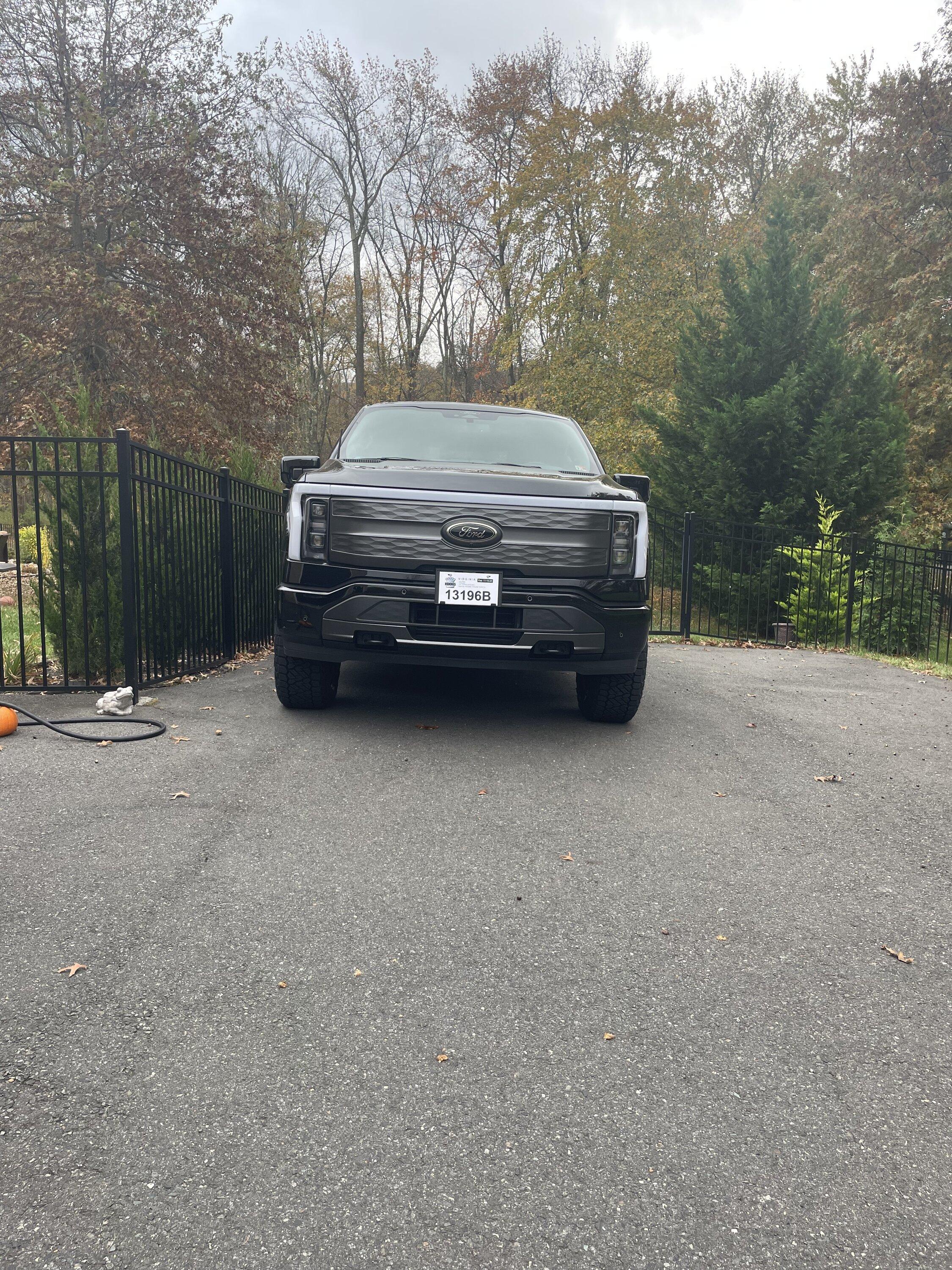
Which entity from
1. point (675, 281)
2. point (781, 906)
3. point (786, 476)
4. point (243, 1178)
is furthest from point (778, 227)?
point (243, 1178)

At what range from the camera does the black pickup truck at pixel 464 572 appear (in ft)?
17.3

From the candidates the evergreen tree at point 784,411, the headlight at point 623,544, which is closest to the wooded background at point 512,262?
the evergreen tree at point 784,411

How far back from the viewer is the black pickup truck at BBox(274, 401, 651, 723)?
17.3 feet

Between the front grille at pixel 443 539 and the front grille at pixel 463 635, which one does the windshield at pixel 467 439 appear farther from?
the front grille at pixel 463 635

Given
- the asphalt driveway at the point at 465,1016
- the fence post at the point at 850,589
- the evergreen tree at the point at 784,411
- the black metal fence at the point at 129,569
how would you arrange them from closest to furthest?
1. the asphalt driveway at the point at 465,1016
2. the black metal fence at the point at 129,569
3. the fence post at the point at 850,589
4. the evergreen tree at the point at 784,411

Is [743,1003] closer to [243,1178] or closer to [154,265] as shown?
[243,1178]

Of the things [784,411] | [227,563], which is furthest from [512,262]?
[227,563]

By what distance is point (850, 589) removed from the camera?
1287 centimetres

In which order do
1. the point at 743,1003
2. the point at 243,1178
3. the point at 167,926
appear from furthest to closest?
the point at 167,926 → the point at 743,1003 → the point at 243,1178

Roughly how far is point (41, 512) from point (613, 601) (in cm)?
447

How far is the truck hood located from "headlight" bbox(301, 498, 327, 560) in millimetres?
149

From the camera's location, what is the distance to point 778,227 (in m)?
Result: 16.5

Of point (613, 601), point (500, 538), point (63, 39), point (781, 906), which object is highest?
point (63, 39)

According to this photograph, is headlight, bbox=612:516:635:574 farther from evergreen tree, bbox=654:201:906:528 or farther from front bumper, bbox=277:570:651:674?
evergreen tree, bbox=654:201:906:528
